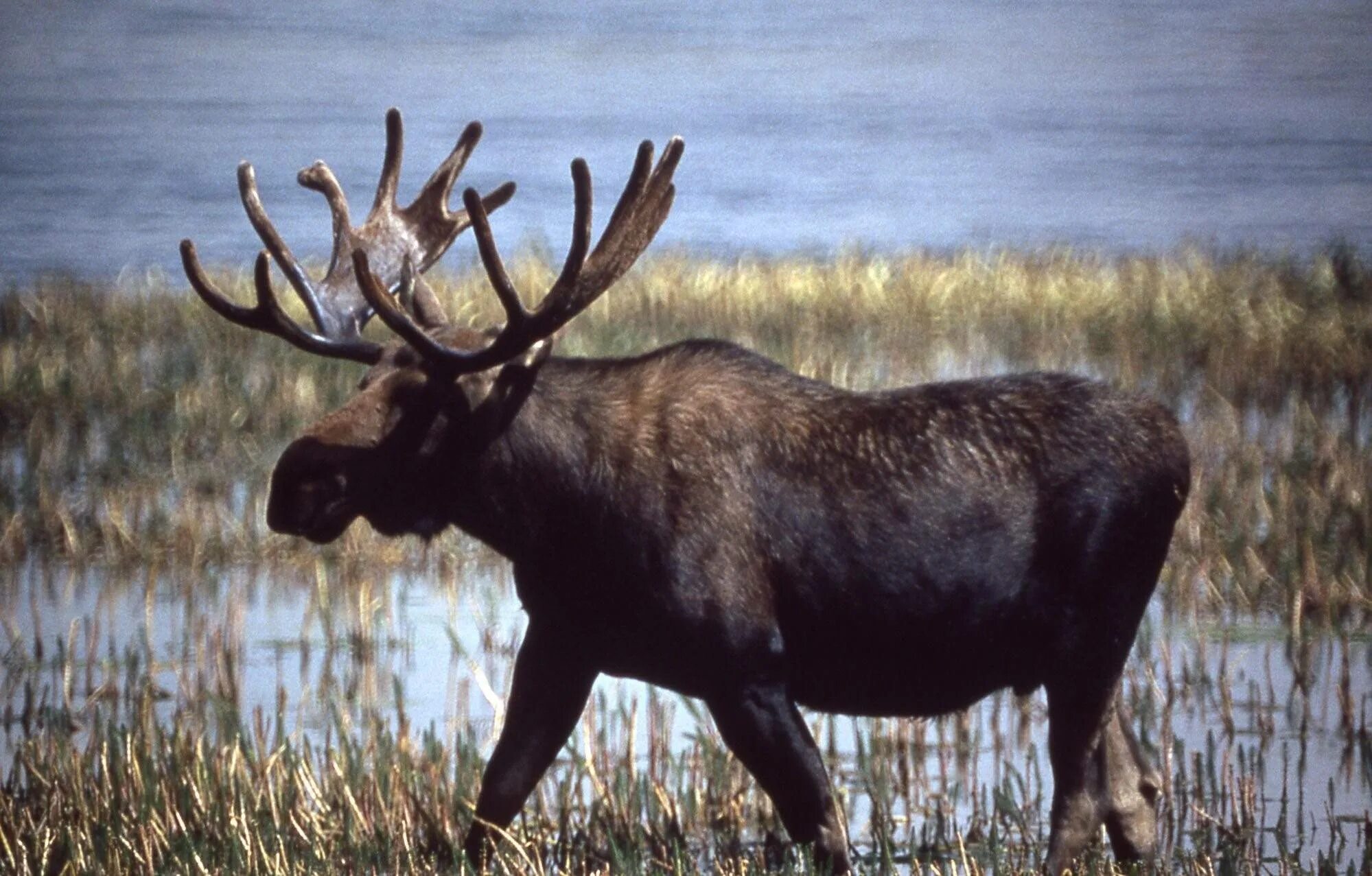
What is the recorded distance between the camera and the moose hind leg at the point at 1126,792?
572 centimetres

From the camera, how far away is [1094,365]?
448 inches

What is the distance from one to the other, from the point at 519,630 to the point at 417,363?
2889mm

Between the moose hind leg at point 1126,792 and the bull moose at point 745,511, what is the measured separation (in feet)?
0.07

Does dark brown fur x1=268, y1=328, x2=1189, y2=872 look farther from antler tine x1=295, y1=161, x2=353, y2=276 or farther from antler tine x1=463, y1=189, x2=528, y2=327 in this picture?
antler tine x1=295, y1=161, x2=353, y2=276

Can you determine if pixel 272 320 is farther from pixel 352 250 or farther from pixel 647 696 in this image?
pixel 647 696

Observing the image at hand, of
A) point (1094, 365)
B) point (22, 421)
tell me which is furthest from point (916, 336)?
point (22, 421)

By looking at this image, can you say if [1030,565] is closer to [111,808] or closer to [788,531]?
[788,531]

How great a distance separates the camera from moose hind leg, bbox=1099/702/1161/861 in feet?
18.8

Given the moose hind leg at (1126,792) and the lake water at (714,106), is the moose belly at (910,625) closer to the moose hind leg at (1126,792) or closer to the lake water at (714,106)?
the moose hind leg at (1126,792)

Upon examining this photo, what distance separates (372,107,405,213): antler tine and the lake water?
2576mm

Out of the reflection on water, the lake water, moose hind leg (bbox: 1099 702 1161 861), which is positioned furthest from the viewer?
the lake water

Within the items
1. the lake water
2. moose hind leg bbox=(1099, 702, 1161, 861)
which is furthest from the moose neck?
the lake water

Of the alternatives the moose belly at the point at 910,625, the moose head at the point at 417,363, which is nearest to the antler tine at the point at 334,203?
the moose head at the point at 417,363

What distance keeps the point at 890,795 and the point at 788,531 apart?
1.36m
